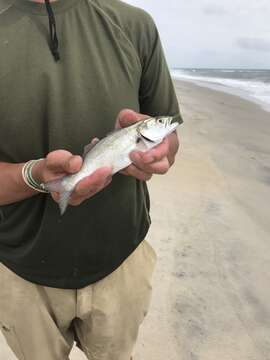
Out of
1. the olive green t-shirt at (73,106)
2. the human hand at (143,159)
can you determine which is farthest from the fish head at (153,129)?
the olive green t-shirt at (73,106)

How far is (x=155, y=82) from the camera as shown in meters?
2.19

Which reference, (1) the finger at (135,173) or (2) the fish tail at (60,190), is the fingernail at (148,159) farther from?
(2) the fish tail at (60,190)

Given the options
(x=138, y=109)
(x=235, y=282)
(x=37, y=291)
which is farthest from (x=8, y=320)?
(x=235, y=282)

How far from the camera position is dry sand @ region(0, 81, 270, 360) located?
368cm

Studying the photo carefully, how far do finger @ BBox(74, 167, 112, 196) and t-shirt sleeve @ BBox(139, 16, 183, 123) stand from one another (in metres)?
0.52

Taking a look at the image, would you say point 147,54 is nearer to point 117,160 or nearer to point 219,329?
point 117,160

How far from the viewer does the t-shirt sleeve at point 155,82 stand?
2129 millimetres

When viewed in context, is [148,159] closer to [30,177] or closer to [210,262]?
[30,177]

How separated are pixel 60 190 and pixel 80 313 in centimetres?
63

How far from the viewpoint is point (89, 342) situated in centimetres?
232

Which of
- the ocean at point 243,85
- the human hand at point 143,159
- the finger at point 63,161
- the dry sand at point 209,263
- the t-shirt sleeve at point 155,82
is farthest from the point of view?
the ocean at point 243,85

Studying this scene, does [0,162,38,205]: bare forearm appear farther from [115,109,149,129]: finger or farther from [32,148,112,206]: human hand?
[115,109,149,129]: finger

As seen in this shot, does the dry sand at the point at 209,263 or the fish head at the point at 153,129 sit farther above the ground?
the fish head at the point at 153,129

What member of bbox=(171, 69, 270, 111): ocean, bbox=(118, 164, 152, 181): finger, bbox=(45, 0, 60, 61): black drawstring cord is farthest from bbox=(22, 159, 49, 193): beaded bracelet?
bbox=(171, 69, 270, 111): ocean
